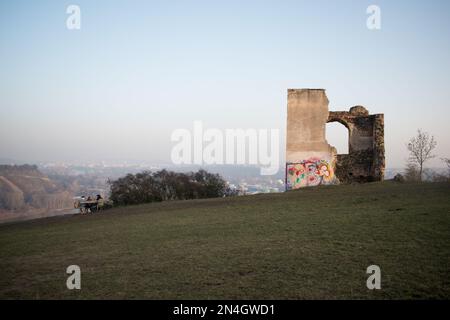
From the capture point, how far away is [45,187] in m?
67.4

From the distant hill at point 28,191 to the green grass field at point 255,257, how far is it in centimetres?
4525

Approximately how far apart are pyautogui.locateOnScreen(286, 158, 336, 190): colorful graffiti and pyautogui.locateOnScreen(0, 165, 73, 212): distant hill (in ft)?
122

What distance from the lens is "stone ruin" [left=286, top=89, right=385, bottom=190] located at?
25766mm

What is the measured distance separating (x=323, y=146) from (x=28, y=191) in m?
55.3

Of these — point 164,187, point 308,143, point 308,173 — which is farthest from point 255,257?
point 164,187

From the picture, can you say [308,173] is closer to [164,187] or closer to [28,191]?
A: [164,187]

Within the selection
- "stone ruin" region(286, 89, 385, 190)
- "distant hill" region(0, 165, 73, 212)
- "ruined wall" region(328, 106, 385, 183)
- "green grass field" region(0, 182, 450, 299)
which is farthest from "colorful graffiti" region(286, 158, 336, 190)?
"distant hill" region(0, 165, 73, 212)

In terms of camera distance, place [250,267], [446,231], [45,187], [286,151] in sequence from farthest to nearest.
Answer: [45,187] → [286,151] → [446,231] → [250,267]

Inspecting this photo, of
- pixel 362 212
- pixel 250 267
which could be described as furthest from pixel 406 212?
pixel 250 267

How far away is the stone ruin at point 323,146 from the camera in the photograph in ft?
84.5

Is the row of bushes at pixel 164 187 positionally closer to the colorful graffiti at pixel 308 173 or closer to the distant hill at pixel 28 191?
the colorful graffiti at pixel 308 173
